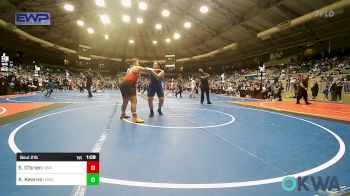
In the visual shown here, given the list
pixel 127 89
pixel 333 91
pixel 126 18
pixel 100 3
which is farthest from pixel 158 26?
pixel 127 89

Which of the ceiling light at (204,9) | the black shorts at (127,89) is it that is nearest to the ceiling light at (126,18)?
the ceiling light at (204,9)

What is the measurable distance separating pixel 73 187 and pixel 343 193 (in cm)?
272

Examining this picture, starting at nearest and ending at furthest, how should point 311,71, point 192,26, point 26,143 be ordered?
point 26,143 < point 311,71 < point 192,26

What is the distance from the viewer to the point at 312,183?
2773mm

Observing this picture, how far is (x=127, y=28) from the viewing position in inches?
1347

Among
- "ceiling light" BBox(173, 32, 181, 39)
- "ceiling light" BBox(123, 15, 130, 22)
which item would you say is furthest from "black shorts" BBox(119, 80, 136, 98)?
"ceiling light" BBox(173, 32, 181, 39)

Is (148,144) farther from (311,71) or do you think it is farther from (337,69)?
(311,71)

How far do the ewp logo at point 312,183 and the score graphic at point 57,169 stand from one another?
1.98m

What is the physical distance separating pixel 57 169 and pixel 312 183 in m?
2.61

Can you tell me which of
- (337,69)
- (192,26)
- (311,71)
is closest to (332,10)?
(337,69)

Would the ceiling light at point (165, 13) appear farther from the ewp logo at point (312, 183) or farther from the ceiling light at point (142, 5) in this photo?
the ewp logo at point (312, 183)

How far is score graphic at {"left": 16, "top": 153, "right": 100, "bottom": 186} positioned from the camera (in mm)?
1988

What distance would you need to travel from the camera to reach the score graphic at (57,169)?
6.52 ft

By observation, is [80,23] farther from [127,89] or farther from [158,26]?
[127,89]
